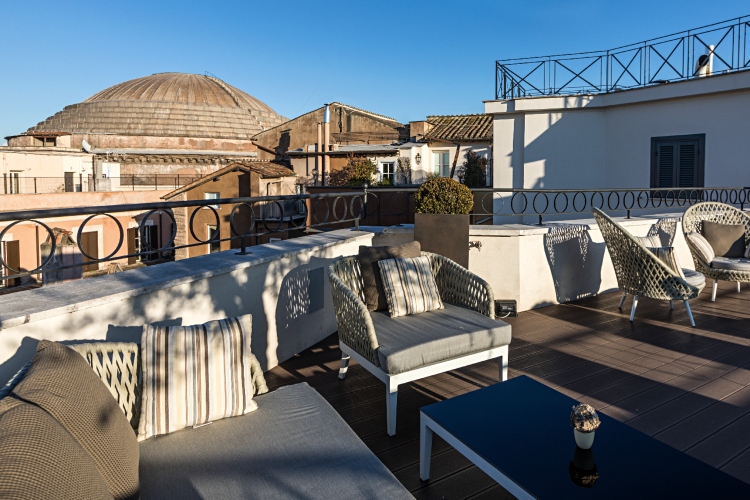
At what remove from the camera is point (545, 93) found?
12.9 metres

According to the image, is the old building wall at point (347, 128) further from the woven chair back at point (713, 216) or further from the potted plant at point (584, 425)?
the potted plant at point (584, 425)

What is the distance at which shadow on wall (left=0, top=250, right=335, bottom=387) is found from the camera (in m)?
2.52

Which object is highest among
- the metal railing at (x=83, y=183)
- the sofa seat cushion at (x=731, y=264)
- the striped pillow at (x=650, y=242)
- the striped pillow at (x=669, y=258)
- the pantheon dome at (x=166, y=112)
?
the pantheon dome at (x=166, y=112)

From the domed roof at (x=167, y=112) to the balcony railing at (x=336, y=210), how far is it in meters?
25.9

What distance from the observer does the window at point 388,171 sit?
84.2ft

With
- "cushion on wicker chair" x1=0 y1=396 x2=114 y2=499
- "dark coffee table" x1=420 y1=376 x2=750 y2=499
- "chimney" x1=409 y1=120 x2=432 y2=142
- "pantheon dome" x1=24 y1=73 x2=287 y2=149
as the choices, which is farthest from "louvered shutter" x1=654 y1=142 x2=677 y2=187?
"pantheon dome" x1=24 y1=73 x2=287 y2=149

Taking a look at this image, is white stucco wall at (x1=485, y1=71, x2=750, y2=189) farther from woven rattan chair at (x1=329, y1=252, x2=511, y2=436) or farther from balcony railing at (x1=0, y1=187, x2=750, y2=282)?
woven rattan chair at (x1=329, y1=252, x2=511, y2=436)

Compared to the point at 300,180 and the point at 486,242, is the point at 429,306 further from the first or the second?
the point at 300,180

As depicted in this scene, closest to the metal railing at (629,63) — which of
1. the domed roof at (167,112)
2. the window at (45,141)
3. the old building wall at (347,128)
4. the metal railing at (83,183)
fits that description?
the old building wall at (347,128)

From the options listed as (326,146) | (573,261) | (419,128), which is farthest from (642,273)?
(326,146)

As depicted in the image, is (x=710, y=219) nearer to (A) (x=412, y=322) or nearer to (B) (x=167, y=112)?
(A) (x=412, y=322)

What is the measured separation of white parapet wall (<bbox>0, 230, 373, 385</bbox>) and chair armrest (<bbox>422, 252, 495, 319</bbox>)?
1.13m

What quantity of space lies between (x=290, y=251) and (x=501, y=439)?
99.8 inches

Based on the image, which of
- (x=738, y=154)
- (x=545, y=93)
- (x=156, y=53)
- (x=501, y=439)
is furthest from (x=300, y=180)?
(x=156, y=53)
